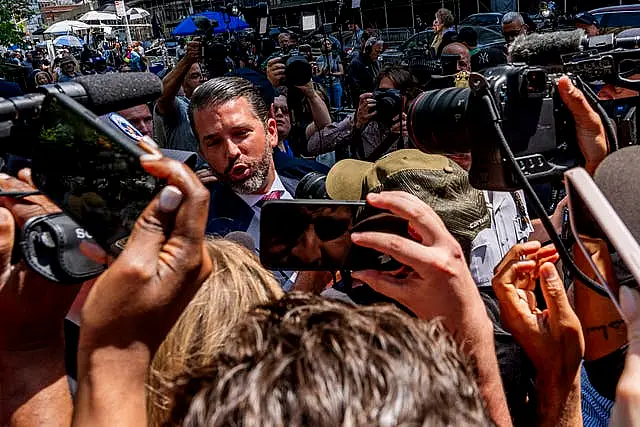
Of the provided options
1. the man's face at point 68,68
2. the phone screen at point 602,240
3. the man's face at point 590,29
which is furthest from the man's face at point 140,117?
the man's face at point 68,68

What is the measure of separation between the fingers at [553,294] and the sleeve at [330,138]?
8.94 ft

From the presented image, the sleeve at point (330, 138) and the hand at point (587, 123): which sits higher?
the hand at point (587, 123)

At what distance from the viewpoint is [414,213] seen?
1.20m

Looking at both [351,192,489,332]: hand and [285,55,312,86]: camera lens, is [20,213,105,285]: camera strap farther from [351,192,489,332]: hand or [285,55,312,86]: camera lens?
[285,55,312,86]: camera lens

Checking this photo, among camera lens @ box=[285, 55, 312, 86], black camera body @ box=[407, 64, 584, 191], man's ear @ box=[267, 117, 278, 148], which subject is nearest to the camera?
black camera body @ box=[407, 64, 584, 191]

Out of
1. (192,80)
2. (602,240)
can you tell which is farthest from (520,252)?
(192,80)

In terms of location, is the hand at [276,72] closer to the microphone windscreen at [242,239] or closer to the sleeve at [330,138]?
the sleeve at [330,138]

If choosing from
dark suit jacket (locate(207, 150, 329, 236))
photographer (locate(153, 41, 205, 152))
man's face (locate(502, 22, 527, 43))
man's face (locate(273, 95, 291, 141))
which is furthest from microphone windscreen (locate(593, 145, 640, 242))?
man's face (locate(502, 22, 527, 43))

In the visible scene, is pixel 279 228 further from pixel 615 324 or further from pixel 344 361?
pixel 615 324

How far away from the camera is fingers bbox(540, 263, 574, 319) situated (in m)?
1.42

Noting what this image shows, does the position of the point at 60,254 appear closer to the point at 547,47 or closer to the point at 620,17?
the point at 547,47

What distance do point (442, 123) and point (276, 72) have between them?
251 centimetres

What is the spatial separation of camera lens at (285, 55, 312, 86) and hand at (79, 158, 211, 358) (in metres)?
3.25

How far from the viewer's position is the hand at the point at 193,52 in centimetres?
428
